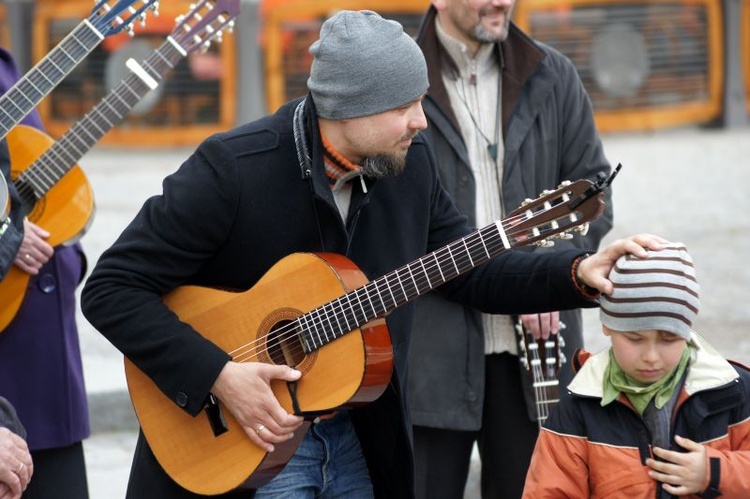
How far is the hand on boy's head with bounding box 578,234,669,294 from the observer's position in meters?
3.12

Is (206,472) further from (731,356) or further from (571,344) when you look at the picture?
(731,356)

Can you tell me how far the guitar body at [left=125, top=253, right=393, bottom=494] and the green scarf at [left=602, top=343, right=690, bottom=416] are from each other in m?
0.53

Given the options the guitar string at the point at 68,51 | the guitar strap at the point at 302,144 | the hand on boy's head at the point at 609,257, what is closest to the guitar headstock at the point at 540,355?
the hand on boy's head at the point at 609,257

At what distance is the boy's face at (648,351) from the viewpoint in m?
3.24

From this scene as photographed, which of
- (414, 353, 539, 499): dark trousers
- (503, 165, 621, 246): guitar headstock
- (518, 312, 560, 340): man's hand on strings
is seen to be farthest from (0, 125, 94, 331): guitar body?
(503, 165, 621, 246): guitar headstock

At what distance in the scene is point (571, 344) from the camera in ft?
14.0

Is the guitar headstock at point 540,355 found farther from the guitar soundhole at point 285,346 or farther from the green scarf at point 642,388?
the guitar soundhole at point 285,346

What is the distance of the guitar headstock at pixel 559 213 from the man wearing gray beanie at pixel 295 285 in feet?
0.20

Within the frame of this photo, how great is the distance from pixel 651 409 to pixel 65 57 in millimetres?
1896

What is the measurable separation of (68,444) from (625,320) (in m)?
1.87

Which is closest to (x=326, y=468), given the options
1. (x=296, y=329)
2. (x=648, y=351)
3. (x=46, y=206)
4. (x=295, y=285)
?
(x=296, y=329)

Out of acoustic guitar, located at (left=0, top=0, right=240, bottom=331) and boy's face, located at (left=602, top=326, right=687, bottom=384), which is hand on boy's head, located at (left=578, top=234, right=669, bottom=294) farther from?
acoustic guitar, located at (left=0, top=0, right=240, bottom=331)

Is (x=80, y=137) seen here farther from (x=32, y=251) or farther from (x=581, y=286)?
(x=581, y=286)

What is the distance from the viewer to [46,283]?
13.7ft
